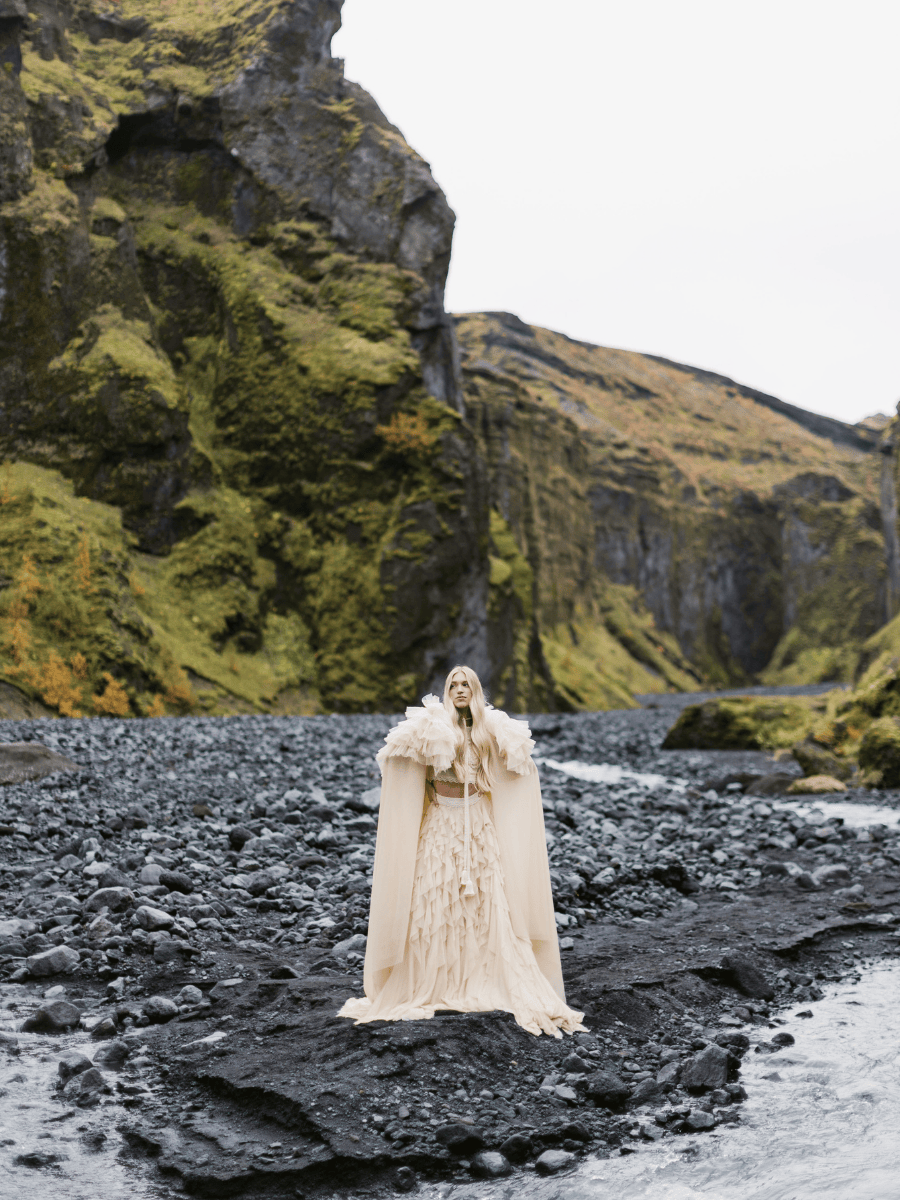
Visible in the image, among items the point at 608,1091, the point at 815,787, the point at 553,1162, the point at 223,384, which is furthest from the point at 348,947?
the point at 223,384

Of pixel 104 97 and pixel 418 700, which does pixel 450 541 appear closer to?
pixel 418 700

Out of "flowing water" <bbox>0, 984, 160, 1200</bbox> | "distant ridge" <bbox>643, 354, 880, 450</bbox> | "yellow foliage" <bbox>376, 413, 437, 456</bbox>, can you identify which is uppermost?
"distant ridge" <bbox>643, 354, 880, 450</bbox>

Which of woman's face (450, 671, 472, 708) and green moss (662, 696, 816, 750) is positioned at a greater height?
woman's face (450, 671, 472, 708)

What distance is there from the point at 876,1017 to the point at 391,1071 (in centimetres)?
347

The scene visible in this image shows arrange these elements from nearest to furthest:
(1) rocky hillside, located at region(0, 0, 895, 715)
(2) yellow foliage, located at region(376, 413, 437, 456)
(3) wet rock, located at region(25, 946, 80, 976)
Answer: (3) wet rock, located at region(25, 946, 80, 976) → (1) rocky hillside, located at region(0, 0, 895, 715) → (2) yellow foliage, located at region(376, 413, 437, 456)

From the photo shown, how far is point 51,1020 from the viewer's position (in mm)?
5676

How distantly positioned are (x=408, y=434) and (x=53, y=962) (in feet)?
109

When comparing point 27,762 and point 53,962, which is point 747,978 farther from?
point 27,762

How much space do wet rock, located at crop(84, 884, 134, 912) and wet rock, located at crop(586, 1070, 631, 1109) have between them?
13.0 ft

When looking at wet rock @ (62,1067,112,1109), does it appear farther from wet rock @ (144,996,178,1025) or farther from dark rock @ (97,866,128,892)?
dark rock @ (97,866,128,892)

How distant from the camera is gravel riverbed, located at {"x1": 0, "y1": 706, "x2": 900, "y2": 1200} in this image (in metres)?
4.60

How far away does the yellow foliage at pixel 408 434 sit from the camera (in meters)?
38.3

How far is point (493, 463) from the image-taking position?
80938mm

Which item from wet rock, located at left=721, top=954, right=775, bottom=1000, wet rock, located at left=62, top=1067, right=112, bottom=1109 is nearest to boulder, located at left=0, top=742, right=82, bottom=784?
wet rock, located at left=62, top=1067, right=112, bottom=1109
